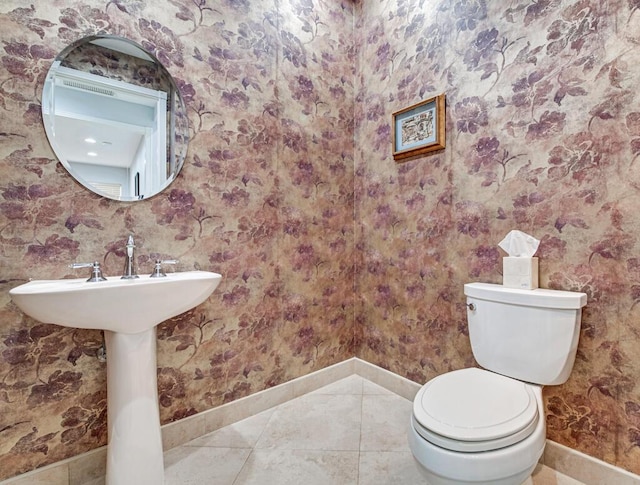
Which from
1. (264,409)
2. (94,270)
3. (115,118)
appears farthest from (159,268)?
(264,409)

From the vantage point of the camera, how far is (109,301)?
3.43 ft

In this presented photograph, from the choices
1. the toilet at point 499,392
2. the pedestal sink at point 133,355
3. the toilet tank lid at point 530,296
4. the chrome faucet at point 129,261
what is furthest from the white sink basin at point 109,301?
the toilet tank lid at point 530,296

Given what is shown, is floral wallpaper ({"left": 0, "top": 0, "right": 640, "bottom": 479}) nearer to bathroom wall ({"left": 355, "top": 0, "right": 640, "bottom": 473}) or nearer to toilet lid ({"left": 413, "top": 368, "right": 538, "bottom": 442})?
bathroom wall ({"left": 355, "top": 0, "right": 640, "bottom": 473})

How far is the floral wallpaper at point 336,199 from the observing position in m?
1.21

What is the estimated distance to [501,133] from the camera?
1496 mm

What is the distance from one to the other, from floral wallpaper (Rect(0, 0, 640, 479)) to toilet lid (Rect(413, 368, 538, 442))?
42 cm

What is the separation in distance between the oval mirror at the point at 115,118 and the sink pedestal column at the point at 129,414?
62cm

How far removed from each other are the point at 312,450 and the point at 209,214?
3.93 ft

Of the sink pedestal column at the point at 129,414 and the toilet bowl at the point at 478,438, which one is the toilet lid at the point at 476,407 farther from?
the sink pedestal column at the point at 129,414

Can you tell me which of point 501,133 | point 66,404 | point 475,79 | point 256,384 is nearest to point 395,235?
point 501,133

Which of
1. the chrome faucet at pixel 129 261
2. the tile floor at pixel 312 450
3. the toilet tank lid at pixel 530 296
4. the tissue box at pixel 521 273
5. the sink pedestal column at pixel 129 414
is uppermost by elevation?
the chrome faucet at pixel 129 261

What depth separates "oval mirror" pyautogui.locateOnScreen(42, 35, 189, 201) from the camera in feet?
4.20

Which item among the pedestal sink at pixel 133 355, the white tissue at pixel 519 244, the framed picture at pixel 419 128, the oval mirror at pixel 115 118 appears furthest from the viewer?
the framed picture at pixel 419 128

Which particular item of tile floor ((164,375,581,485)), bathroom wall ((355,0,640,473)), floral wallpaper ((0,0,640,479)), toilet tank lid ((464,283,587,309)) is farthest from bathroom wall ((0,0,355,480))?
toilet tank lid ((464,283,587,309))
